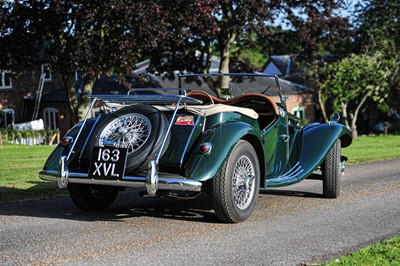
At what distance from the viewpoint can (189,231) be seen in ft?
21.7

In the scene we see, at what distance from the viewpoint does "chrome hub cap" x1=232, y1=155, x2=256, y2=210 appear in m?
7.07

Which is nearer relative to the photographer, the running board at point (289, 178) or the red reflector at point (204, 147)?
the red reflector at point (204, 147)

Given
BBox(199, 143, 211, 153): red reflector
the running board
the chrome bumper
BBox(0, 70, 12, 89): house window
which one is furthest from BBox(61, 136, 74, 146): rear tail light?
BBox(0, 70, 12, 89): house window

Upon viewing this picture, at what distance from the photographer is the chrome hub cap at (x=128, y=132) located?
692cm

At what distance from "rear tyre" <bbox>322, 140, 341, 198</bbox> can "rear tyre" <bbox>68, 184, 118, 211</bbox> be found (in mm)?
2957

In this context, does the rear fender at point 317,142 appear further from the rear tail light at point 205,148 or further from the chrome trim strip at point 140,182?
the chrome trim strip at point 140,182

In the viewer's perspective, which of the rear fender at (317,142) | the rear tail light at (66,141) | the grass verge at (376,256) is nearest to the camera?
the grass verge at (376,256)

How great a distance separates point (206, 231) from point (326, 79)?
34.8 metres

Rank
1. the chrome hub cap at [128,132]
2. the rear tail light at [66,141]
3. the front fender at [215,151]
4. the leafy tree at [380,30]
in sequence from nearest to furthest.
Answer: the front fender at [215,151] < the chrome hub cap at [128,132] < the rear tail light at [66,141] < the leafy tree at [380,30]

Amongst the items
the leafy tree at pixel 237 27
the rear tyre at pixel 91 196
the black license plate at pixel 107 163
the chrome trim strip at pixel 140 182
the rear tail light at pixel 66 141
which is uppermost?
the leafy tree at pixel 237 27

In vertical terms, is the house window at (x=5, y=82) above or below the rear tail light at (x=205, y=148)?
above

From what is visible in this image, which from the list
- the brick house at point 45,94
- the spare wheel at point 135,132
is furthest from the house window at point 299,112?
the spare wheel at point 135,132

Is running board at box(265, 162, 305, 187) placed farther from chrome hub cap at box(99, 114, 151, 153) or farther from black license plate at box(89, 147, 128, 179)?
black license plate at box(89, 147, 128, 179)

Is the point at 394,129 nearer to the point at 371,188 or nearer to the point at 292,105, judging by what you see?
→ the point at 292,105
